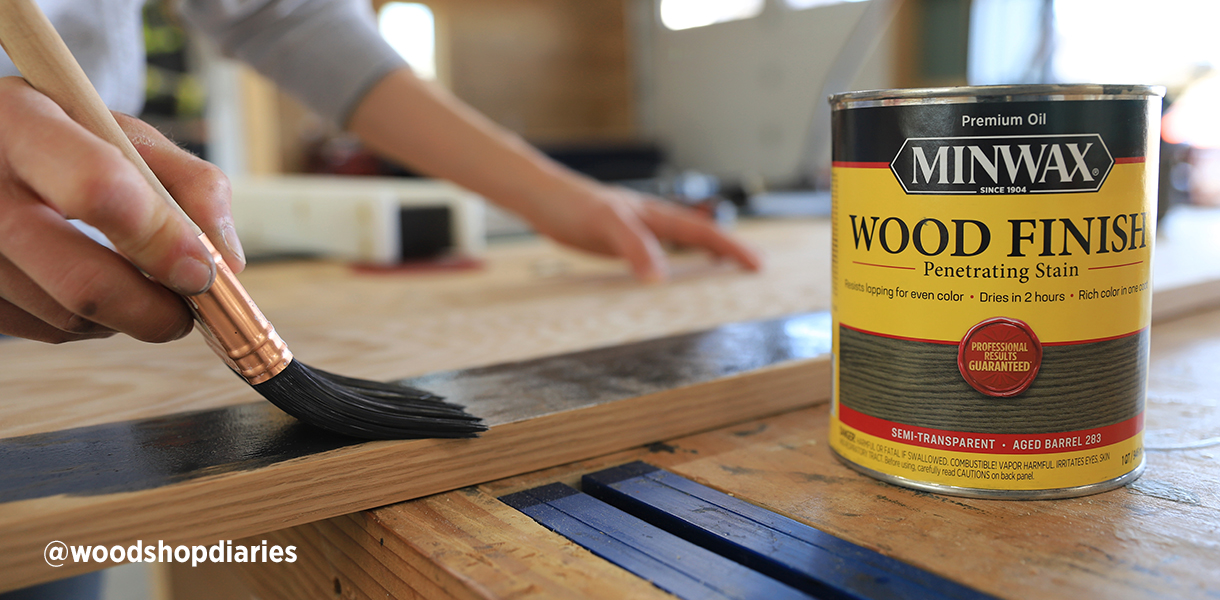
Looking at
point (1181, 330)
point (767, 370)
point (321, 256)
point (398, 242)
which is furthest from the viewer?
point (321, 256)

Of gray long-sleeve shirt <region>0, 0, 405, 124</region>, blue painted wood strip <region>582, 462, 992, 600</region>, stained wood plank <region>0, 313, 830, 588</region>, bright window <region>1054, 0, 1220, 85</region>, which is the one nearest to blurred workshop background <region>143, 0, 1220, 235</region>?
bright window <region>1054, 0, 1220, 85</region>

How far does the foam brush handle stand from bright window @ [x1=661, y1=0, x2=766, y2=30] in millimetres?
6415

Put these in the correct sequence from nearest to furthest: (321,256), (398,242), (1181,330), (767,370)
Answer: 1. (767,370)
2. (1181,330)
3. (398,242)
4. (321,256)

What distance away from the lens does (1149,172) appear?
0.39m

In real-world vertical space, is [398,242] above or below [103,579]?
above

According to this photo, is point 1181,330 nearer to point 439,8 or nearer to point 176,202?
point 176,202

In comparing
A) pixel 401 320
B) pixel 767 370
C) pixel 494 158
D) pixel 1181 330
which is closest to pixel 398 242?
pixel 494 158

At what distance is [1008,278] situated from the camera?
37 cm

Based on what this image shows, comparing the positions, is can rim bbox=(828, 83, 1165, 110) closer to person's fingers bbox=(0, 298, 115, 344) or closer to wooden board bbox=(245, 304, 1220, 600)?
wooden board bbox=(245, 304, 1220, 600)

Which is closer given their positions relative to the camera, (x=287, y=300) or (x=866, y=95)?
(x=866, y=95)

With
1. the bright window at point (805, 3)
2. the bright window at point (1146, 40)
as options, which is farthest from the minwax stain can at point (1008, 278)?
the bright window at point (805, 3)

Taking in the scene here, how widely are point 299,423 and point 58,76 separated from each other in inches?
8.0

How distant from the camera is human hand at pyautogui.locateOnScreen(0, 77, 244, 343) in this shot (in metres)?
0.33

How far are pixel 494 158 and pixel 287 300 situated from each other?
321 millimetres
